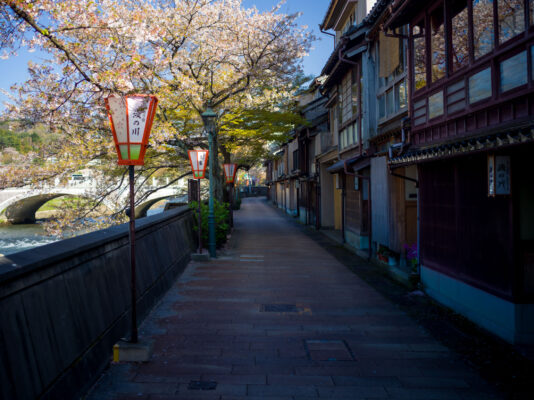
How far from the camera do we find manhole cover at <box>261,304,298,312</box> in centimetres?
760

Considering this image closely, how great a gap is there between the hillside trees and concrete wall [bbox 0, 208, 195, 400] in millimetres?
3309

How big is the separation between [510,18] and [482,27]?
28.7 inches

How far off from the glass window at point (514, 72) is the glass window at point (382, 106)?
6004mm

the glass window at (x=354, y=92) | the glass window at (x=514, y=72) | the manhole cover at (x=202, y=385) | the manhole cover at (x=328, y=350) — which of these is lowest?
the manhole cover at (x=328, y=350)

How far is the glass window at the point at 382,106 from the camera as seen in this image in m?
12.0

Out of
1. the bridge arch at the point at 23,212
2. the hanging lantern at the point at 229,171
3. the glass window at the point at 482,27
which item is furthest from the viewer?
the bridge arch at the point at 23,212

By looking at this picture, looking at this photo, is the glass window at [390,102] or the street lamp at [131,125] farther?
the glass window at [390,102]

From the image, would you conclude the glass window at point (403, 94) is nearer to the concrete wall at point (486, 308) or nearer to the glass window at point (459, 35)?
the glass window at point (459, 35)

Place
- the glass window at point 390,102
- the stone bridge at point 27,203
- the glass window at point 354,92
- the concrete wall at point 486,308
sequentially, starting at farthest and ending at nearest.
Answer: the stone bridge at point 27,203, the glass window at point 354,92, the glass window at point 390,102, the concrete wall at point 486,308

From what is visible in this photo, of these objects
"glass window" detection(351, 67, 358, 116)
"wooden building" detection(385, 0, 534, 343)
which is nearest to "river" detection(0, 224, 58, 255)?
"glass window" detection(351, 67, 358, 116)

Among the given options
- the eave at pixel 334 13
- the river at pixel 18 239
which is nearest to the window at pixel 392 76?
the eave at pixel 334 13

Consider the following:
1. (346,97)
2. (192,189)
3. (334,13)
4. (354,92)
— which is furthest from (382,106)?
(334,13)

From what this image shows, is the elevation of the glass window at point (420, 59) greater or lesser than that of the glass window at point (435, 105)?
greater

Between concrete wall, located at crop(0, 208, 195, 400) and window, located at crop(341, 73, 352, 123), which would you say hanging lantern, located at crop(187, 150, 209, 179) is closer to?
window, located at crop(341, 73, 352, 123)
